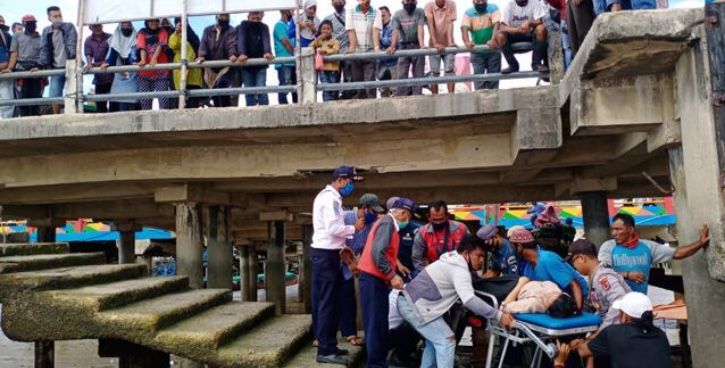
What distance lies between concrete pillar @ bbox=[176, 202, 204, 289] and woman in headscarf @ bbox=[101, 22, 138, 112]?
2.36 metres

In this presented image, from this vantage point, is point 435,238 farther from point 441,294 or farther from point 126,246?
point 126,246

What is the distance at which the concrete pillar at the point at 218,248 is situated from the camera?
12078 millimetres

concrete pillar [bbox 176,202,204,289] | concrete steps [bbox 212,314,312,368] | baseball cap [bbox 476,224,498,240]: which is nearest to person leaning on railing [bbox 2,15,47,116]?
concrete pillar [bbox 176,202,204,289]

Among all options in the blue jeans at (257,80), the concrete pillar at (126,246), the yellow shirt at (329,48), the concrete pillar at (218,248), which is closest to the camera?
the yellow shirt at (329,48)

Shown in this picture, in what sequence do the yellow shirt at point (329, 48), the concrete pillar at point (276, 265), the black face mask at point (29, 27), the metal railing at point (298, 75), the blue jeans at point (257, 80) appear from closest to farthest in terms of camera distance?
the metal railing at point (298, 75)
the yellow shirt at point (329, 48)
the blue jeans at point (257, 80)
the black face mask at point (29, 27)
the concrete pillar at point (276, 265)

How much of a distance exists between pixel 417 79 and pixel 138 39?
14.4 ft

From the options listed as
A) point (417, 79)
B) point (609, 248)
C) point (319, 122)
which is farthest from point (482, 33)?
point (609, 248)

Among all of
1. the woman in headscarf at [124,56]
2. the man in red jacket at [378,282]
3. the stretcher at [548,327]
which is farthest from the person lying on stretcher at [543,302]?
the woman in headscarf at [124,56]

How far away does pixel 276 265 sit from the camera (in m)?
17.8

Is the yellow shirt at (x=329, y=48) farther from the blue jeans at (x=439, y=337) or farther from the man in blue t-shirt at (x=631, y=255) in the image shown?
the man in blue t-shirt at (x=631, y=255)

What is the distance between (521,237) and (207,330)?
3.24 metres

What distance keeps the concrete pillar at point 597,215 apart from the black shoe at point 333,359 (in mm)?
6589

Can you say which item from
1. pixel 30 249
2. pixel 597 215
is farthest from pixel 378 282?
pixel 597 215

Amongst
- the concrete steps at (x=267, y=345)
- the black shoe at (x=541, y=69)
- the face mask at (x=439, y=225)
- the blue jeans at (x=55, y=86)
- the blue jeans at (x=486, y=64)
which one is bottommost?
the concrete steps at (x=267, y=345)
